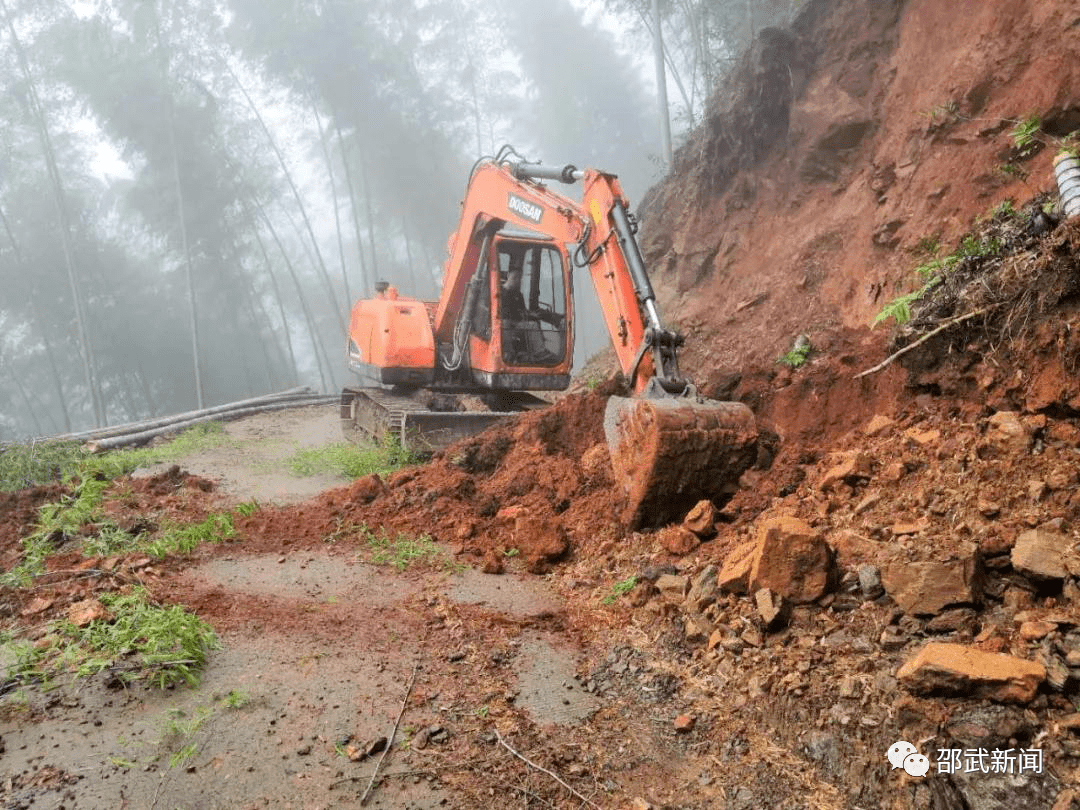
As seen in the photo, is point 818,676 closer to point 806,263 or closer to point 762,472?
point 762,472

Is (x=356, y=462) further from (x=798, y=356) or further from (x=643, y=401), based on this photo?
(x=798, y=356)

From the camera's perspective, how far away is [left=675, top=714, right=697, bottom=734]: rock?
208 centimetres

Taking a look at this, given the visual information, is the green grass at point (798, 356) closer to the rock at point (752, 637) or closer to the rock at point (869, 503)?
the rock at point (869, 503)

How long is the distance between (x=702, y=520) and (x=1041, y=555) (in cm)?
153

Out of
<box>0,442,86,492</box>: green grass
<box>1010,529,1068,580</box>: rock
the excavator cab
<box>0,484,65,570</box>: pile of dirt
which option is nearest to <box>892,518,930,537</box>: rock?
<box>1010,529,1068,580</box>: rock

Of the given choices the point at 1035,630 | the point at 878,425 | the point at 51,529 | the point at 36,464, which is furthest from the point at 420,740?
the point at 36,464

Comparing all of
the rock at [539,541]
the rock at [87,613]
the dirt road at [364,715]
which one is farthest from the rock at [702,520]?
the rock at [87,613]

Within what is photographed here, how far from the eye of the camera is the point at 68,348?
2566 centimetres

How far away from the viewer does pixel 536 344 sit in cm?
747

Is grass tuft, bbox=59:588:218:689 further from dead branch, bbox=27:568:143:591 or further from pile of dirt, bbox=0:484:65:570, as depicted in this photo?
pile of dirt, bbox=0:484:65:570

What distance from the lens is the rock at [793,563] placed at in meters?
2.30

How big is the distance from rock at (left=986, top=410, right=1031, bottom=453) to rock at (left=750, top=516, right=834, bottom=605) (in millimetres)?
819

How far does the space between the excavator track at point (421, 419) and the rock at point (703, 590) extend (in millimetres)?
4224

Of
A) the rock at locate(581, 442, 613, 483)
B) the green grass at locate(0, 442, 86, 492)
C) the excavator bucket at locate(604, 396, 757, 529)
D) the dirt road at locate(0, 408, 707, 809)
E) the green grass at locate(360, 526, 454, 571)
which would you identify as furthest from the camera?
the green grass at locate(0, 442, 86, 492)
